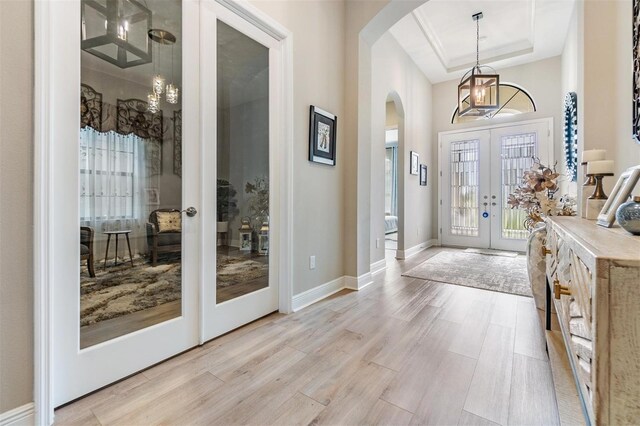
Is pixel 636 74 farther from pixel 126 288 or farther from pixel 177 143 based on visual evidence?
pixel 126 288

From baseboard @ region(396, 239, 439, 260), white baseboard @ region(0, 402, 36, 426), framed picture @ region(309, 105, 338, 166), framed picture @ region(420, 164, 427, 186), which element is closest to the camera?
white baseboard @ region(0, 402, 36, 426)

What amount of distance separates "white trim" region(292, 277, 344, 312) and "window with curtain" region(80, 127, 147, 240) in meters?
1.46

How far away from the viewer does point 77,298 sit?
143cm

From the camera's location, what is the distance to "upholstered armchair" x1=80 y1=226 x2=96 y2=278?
148 centimetres

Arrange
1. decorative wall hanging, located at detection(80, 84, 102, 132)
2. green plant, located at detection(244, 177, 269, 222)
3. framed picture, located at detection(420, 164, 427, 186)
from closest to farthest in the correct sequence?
decorative wall hanging, located at detection(80, 84, 102, 132)
green plant, located at detection(244, 177, 269, 222)
framed picture, located at detection(420, 164, 427, 186)

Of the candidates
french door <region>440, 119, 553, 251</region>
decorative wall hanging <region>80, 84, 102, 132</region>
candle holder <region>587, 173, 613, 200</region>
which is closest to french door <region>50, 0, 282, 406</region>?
decorative wall hanging <region>80, 84, 102, 132</region>

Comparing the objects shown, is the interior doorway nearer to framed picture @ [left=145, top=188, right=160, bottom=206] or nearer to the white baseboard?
framed picture @ [left=145, top=188, right=160, bottom=206]

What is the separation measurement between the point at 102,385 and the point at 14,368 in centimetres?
41

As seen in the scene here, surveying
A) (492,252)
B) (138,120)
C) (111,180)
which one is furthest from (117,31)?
(492,252)

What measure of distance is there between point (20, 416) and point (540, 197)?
12.2 feet

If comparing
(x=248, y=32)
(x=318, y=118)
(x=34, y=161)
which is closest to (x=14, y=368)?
(x=34, y=161)

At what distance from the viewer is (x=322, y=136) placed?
2885 millimetres

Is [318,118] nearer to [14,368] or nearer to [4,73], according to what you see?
[4,73]

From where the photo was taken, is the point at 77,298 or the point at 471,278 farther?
the point at 471,278
